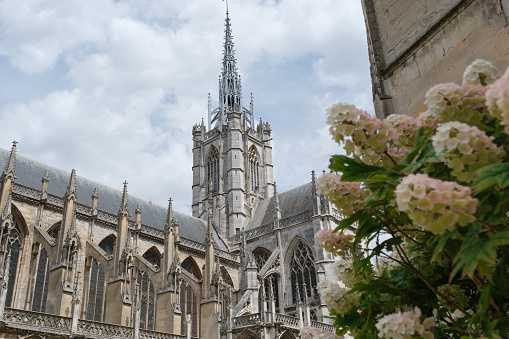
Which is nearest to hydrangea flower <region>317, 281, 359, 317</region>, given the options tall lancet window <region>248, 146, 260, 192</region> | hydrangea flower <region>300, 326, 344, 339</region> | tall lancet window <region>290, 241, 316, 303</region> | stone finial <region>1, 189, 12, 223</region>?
hydrangea flower <region>300, 326, 344, 339</region>

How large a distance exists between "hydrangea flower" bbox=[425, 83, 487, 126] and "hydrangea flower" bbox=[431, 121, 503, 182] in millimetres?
244

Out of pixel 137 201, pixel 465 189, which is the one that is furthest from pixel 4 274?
pixel 465 189

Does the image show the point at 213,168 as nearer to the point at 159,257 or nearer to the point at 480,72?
the point at 159,257

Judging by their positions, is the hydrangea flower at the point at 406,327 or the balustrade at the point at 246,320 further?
the balustrade at the point at 246,320

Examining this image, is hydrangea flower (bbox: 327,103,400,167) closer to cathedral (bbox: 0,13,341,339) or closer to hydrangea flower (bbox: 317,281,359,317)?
hydrangea flower (bbox: 317,281,359,317)

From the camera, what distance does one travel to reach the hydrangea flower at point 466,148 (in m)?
1.52

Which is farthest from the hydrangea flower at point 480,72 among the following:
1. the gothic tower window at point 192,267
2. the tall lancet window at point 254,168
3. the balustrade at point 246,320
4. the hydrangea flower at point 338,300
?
the tall lancet window at point 254,168

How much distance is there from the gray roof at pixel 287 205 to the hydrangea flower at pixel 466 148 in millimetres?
24584

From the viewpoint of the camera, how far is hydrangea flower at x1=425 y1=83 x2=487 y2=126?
1771mm

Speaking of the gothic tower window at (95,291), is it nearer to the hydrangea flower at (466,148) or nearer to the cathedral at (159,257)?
the cathedral at (159,257)

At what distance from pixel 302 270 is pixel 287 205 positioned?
211 inches

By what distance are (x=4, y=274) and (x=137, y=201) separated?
1286 centimetres

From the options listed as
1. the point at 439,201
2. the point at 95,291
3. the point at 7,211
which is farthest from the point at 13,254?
the point at 439,201

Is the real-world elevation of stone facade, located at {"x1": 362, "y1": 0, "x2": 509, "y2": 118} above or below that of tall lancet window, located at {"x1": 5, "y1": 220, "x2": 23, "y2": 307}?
below
